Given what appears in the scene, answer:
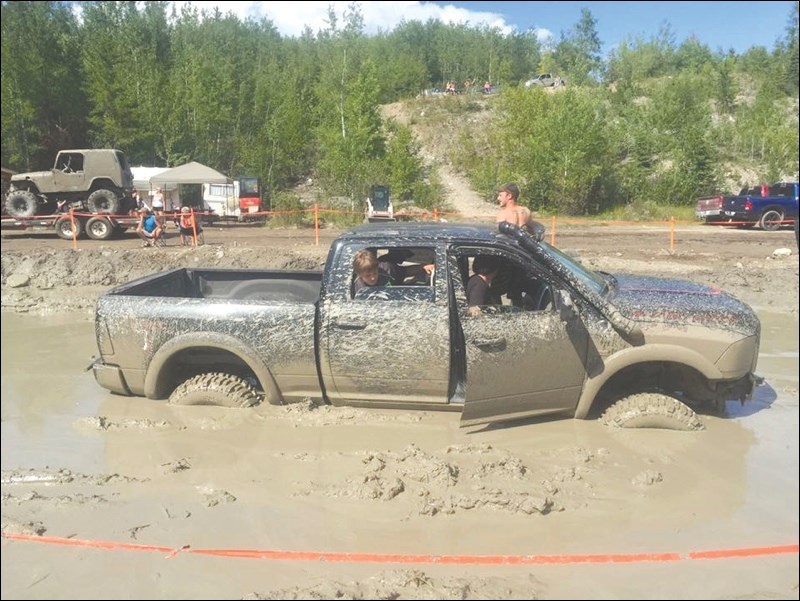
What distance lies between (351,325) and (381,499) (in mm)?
1389

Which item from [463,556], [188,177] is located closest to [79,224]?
[188,177]

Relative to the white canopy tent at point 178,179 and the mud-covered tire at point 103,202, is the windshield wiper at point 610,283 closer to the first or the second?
the mud-covered tire at point 103,202

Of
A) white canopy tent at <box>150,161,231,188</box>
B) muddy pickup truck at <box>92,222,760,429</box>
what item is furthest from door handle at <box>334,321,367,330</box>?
white canopy tent at <box>150,161,231,188</box>

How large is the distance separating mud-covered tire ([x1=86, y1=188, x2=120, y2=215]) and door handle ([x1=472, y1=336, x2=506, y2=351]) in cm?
1933

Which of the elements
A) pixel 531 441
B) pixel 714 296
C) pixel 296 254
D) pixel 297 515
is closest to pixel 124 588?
pixel 297 515

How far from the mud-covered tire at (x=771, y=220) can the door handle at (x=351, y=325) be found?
22.1m

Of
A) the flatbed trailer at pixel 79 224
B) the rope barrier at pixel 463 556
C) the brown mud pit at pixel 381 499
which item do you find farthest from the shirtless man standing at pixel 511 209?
the flatbed trailer at pixel 79 224

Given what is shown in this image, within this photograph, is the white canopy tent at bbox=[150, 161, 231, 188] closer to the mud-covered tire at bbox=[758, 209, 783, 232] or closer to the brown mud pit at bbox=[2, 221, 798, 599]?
the mud-covered tire at bbox=[758, 209, 783, 232]

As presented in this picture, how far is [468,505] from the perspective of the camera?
4172 mm

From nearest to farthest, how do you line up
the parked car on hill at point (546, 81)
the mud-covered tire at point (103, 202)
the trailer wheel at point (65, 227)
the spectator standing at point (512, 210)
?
1. the spectator standing at point (512, 210)
2. the trailer wheel at point (65, 227)
3. the mud-covered tire at point (103, 202)
4. the parked car on hill at point (546, 81)

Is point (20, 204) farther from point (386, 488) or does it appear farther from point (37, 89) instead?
point (386, 488)

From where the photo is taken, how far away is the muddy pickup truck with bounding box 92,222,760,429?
4.84m

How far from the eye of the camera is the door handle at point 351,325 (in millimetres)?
5098

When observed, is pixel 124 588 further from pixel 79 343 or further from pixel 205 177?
pixel 205 177
